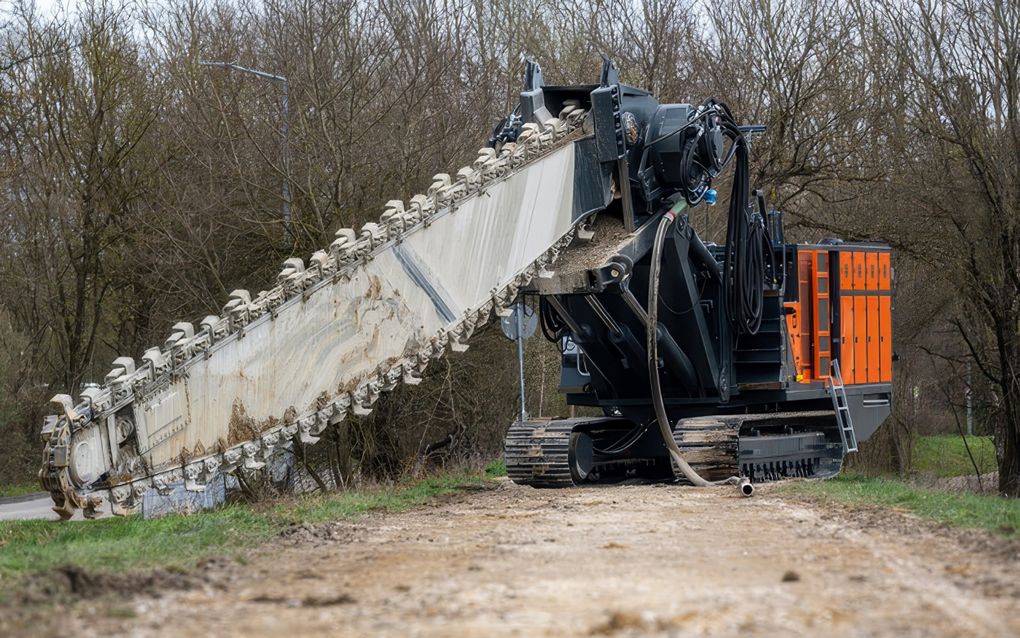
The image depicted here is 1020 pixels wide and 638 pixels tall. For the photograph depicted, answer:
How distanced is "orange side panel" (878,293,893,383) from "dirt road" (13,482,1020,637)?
877 cm

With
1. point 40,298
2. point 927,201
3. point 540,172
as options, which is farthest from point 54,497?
point 40,298

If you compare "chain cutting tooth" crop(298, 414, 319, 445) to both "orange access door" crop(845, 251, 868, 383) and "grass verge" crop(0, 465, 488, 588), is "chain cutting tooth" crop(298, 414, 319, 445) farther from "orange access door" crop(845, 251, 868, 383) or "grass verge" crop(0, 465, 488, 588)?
"orange access door" crop(845, 251, 868, 383)

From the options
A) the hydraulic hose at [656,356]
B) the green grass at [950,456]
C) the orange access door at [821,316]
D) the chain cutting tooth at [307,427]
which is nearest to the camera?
the chain cutting tooth at [307,427]

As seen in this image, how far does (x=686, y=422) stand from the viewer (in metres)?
17.6

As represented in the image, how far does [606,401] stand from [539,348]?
8063 millimetres

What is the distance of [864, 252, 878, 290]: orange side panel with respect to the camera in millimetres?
20453

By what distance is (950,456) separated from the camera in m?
41.0

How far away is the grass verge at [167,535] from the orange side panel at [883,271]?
7.95 m

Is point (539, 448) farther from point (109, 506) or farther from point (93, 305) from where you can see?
point (93, 305)

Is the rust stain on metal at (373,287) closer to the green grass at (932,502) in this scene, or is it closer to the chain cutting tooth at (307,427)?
the chain cutting tooth at (307,427)

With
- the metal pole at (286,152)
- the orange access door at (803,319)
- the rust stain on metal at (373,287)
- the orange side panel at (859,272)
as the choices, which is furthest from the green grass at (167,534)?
the orange side panel at (859,272)

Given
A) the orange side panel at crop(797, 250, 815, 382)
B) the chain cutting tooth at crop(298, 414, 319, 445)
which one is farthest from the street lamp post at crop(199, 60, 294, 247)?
the chain cutting tooth at crop(298, 414, 319, 445)

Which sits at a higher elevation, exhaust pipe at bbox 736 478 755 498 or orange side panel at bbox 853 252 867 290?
orange side panel at bbox 853 252 867 290

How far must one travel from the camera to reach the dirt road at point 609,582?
693cm
